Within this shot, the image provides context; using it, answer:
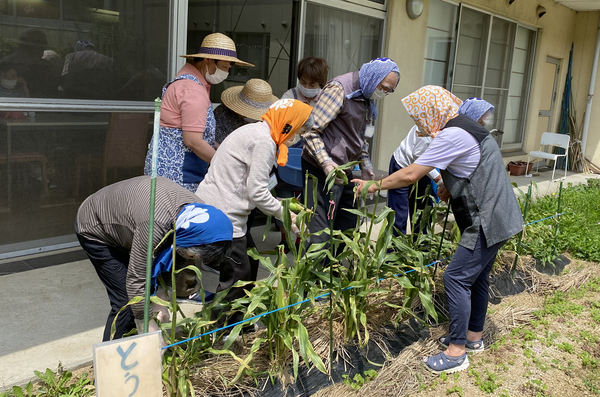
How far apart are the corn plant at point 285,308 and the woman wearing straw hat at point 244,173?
0.11m

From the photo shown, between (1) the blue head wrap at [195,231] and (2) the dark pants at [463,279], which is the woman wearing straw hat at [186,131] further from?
(2) the dark pants at [463,279]

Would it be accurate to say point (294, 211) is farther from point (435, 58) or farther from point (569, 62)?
point (569, 62)

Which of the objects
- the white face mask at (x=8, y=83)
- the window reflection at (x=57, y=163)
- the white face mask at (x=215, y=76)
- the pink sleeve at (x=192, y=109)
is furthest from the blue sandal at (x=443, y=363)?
the white face mask at (x=8, y=83)

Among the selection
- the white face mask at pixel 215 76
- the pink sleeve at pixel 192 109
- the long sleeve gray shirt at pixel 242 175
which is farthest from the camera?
the white face mask at pixel 215 76

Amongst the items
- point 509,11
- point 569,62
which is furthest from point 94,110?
point 569,62

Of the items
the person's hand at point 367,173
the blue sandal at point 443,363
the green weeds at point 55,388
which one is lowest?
the blue sandal at point 443,363

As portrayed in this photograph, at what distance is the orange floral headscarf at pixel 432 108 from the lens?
290 cm

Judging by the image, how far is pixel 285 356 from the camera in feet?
8.32

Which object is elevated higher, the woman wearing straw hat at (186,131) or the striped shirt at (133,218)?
the woman wearing straw hat at (186,131)

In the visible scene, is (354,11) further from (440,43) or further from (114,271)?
(114,271)

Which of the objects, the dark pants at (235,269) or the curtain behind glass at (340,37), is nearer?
the dark pants at (235,269)

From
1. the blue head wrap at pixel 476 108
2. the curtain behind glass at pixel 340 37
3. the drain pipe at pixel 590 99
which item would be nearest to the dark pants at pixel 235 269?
the blue head wrap at pixel 476 108

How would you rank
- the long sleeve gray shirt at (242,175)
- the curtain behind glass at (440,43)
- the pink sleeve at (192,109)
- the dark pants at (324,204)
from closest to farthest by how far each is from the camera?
the long sleeve gray shirt at (242,175) → the pink sleeve at (192,109) → the dark pants at (324,204) → the curtain behind glass at (440,43)

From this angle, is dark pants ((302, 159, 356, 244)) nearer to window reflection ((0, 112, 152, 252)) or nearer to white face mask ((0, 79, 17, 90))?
window reflection ((0, 112, 152, 252))
